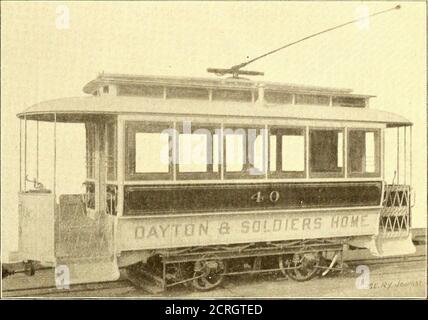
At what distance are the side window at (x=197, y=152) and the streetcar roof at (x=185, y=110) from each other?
8.8 inches

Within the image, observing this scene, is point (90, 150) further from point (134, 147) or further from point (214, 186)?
point (214, 186)

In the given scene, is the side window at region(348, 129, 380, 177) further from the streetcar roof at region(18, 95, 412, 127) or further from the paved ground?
the paved ground

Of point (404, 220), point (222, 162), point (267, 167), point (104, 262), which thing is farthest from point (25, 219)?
point (404, 220)

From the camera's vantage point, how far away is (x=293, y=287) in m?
8.41

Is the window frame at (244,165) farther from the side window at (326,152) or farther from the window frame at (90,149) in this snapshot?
the window frame at (90,149)

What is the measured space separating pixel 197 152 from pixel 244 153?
0.68 meters

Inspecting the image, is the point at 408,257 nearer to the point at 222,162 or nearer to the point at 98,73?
the point at 222,162

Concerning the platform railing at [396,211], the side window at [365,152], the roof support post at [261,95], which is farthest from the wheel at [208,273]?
the platform railing at [396,211]

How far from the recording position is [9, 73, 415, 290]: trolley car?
7516mm

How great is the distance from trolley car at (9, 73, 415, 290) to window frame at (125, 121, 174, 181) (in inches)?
0.6

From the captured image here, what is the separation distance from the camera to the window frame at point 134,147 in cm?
753

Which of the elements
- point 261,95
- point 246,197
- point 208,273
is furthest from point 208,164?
point 208,273

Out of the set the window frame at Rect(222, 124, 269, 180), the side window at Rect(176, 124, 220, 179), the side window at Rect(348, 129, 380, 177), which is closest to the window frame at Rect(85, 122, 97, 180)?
the side window at Rect(176, 124, 220, 179)
